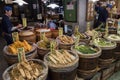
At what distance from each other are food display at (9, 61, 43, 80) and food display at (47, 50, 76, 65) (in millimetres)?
332

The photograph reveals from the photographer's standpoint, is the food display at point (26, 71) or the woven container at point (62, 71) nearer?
the food display at point (26, 71)

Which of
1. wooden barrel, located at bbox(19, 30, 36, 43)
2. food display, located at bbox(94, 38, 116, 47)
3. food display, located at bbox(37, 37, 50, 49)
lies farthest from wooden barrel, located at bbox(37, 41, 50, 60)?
food display, located at bbox(94, 38, 116, 47)

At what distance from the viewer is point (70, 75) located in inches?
119

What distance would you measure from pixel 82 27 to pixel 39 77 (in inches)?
206

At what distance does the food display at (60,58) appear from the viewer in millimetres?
3070

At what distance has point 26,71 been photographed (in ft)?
8.72

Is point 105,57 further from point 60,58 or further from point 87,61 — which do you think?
point 60,58

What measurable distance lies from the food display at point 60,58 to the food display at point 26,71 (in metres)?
0.33

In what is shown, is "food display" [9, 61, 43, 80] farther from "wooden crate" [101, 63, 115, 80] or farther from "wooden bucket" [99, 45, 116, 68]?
"wooden crate" [101, 63, 115, 80]

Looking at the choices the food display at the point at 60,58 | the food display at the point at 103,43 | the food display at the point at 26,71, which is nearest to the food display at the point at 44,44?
the food display at the point at 60,58

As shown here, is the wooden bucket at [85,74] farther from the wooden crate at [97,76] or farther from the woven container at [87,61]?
the wooden crate at [97,76]

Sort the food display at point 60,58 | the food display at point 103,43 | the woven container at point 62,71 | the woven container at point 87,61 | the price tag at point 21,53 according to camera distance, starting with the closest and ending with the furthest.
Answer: the price tag at point 21,53 → the woven container at point 62,71 → the food display at point 60,58 → the woven container at point 87,61 → the food display at point 103,43

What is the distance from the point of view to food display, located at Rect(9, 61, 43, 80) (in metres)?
2.55

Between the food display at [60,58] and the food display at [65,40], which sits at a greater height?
the food display at [65,40]
